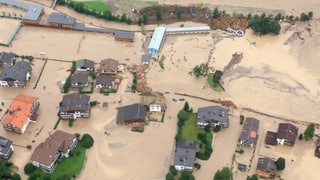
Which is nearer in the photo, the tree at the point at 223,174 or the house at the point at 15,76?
the tree at the point at 223,174

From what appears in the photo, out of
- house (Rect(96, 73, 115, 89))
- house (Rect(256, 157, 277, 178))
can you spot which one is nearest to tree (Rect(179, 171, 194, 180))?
house (Rect(256, 157, 277, 178))

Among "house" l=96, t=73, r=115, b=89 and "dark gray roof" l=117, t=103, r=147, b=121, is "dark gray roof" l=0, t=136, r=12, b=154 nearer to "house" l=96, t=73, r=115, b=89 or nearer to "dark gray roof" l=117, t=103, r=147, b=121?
"dark gray roof" l=117, t=103, r=147, b=121

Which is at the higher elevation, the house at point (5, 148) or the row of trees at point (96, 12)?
the row of trees at point (96, 12)

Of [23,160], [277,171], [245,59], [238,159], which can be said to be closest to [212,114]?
[238,159]

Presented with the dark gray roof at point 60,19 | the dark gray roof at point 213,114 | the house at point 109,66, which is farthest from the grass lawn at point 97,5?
the dark gray roof at point 213,114

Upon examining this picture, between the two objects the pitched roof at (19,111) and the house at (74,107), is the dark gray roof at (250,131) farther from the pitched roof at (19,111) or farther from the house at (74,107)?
the pitched roof at (19,111)

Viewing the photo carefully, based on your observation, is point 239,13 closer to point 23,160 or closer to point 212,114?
point 212,114
